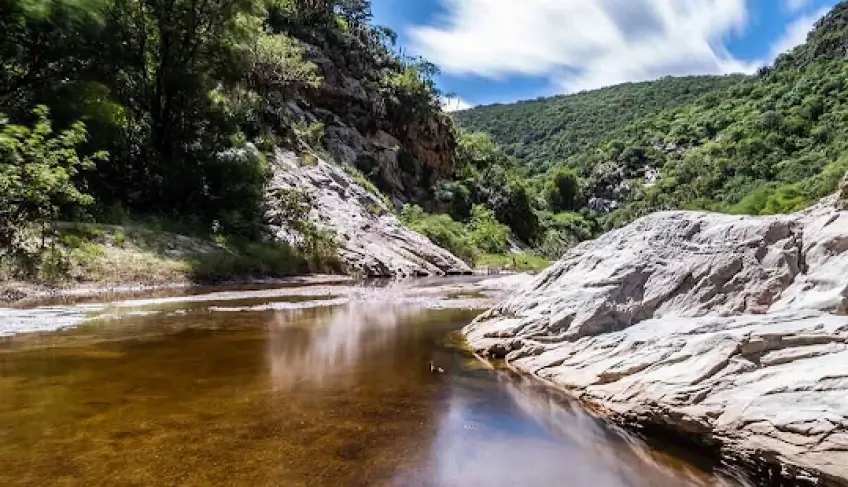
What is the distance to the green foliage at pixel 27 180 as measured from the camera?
1431 centimetres

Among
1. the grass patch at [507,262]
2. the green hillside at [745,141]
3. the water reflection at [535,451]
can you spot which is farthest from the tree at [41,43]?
the green hillside at [745,141]

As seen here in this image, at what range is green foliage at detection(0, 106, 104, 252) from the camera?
→ 563 inches

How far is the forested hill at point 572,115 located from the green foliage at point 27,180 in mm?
112066

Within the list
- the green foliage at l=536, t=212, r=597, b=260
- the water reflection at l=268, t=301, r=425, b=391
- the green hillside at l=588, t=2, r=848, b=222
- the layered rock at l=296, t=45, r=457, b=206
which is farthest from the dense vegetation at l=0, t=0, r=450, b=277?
the green hillside at l=588, t=2, r=848, b=222

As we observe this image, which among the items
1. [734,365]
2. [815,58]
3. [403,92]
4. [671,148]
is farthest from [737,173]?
[734,365]

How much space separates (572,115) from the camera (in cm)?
14112

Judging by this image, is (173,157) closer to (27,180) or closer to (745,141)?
(27,180)

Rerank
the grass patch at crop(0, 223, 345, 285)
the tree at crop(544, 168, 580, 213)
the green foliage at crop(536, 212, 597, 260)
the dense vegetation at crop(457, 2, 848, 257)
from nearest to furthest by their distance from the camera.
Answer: the grass patch at crop(0, 223, 345, 285) < the green foliage at crop(536, 212, 597, 260) < the dense vegetation at crop(457, 2, 848, 257) < the tree at crop(544, 168, 580, 213)

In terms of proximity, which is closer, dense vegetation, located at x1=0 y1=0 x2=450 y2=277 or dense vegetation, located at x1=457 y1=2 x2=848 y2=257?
dense vegetation, located at x1=0 y1=0 x2=450 y2=277

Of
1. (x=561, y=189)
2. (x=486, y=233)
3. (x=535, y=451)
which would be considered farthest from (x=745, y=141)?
(x=535, y=451)

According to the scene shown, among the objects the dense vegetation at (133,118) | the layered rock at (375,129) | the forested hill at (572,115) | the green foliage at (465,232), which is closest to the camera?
the dense vegetation at (133,118)

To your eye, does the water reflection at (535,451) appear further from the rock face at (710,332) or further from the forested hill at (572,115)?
the forested hill at (572,115)

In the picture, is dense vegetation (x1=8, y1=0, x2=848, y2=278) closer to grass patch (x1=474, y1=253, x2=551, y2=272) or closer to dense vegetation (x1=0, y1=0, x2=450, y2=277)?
dense vegetation (x1=0, y1=0, x2=450, y2=277)

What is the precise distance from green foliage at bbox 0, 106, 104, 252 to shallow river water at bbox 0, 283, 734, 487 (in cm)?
602
